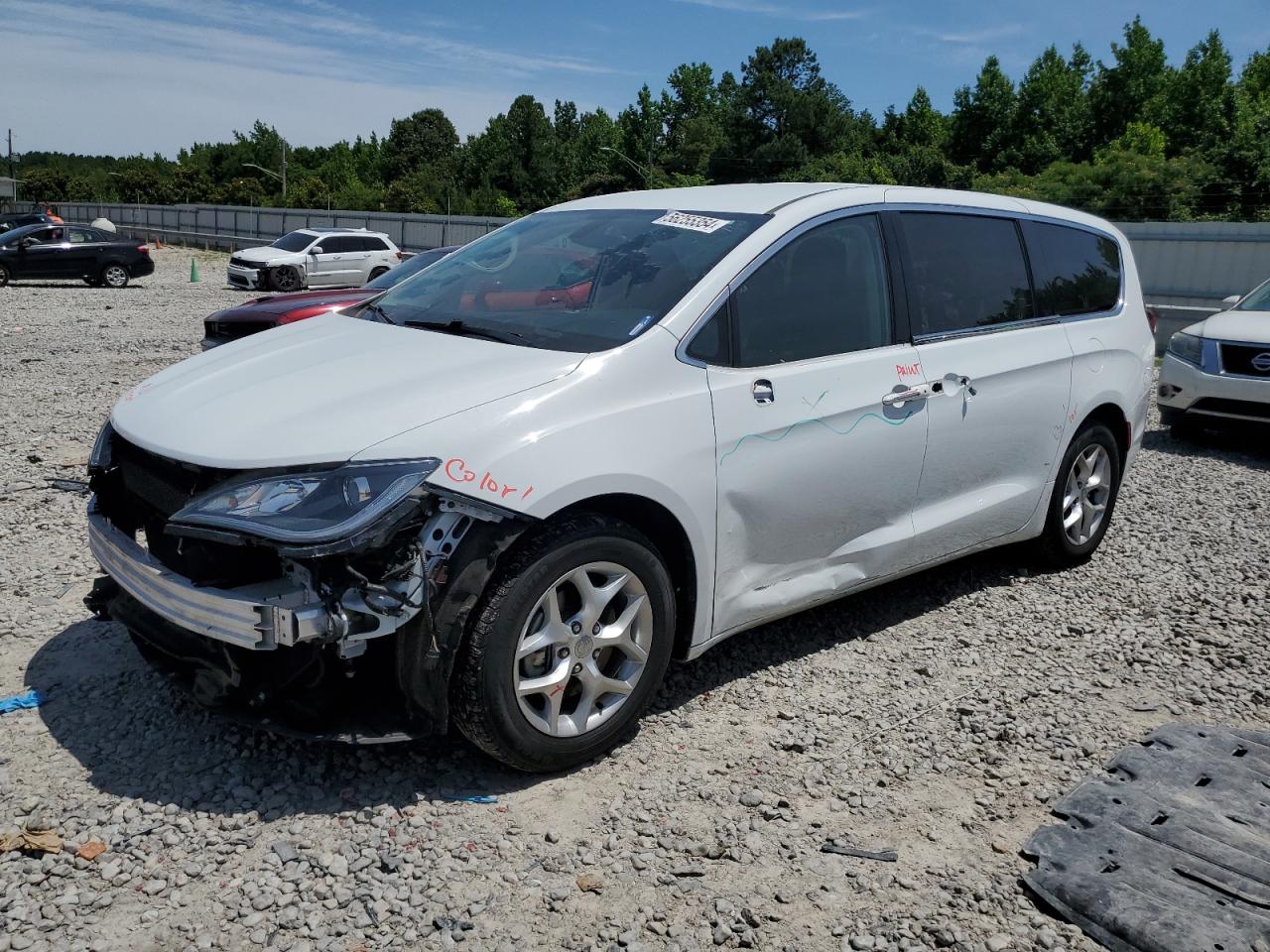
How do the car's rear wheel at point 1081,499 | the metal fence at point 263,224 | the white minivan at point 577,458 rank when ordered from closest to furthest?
the white minivan at point 577,458, the car's rear wheel at point 1081,499, the metal fence at point 263,224

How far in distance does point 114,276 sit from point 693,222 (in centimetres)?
2549

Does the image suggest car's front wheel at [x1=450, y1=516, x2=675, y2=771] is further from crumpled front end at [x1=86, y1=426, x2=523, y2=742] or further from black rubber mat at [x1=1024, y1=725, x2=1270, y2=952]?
black rubber mat at [x1=1024, y1=725, x2=1270, y2=952]

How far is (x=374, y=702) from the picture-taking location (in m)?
3.22

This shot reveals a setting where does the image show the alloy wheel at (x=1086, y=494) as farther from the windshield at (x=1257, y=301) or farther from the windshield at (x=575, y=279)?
the windshield at (x=1257, y=301)

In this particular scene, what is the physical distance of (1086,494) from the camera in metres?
5.71

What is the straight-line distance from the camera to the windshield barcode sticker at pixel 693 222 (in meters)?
4.13

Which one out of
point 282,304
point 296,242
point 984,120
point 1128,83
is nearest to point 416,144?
point 984,120

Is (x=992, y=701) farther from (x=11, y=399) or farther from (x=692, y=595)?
(x=11, y=399)

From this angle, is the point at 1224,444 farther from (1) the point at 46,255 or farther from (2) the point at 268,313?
(1) the point at 46,255

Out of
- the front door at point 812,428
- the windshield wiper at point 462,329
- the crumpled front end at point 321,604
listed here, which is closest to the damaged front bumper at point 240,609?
→ the crumpled front end at point 321,604

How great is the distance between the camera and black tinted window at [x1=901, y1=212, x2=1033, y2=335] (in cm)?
456

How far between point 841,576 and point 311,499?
2136mm

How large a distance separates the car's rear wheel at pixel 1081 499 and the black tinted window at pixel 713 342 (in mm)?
2414

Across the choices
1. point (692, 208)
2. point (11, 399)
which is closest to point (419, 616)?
point (692, 208)
